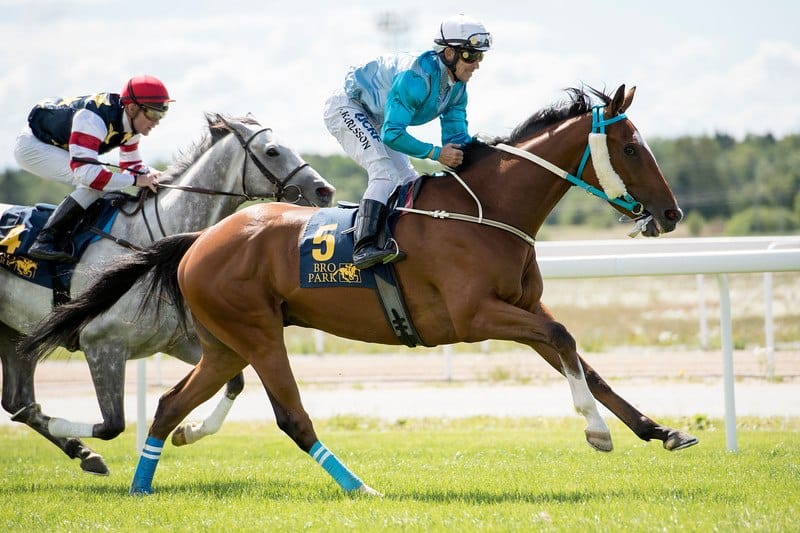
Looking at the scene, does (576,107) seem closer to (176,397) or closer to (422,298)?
(422,298)

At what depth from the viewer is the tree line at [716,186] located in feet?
164

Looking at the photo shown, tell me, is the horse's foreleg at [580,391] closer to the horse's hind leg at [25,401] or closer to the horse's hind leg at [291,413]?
the horse's hind leg at [291,413]

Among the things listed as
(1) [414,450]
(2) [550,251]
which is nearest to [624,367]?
(2) [550,251]

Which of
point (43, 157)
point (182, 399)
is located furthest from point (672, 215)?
point (43, 157)

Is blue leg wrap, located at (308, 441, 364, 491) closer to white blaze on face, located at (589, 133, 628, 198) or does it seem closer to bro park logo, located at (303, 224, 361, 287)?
bro park logo, located at (303, 224, 361, 287)

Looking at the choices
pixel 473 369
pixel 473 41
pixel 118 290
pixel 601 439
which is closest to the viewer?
pixel 601 439

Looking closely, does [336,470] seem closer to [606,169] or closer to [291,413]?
[291,413]

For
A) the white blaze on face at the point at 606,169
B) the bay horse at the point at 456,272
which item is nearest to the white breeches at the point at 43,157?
the bay horse at the point at 456,272

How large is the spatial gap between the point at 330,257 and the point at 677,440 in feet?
6.61

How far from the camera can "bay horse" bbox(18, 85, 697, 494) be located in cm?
512

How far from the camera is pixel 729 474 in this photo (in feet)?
17.6

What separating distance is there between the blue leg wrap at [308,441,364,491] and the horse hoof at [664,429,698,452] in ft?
5.20

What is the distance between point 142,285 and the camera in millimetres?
6227

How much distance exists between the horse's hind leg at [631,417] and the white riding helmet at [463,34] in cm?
163
